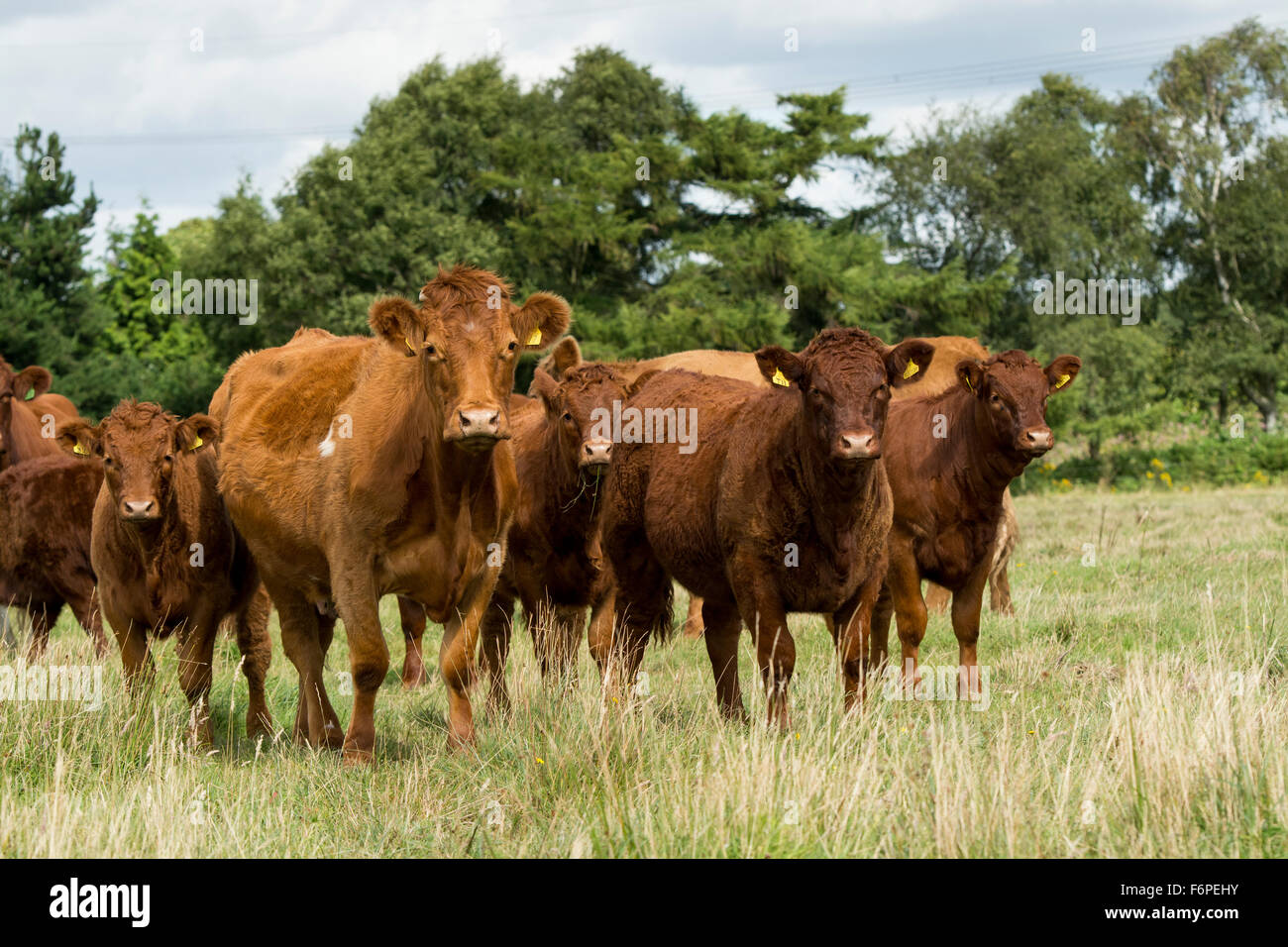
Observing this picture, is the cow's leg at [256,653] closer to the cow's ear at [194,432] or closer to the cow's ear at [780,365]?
the cow's ear at [194,432]

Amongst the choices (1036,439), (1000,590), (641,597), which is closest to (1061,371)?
(1036,439)

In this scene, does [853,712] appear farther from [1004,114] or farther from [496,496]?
[1004,114]

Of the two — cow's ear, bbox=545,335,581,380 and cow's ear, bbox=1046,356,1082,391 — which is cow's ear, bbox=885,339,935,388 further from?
cow's ear, bbox=545,335,581,380

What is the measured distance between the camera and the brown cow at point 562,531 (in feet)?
25.4

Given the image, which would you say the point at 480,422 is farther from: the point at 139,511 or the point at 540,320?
the point at 139,511

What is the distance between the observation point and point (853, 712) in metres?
5.28

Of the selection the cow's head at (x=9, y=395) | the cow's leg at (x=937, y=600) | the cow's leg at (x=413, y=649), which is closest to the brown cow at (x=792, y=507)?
the cow's leg at (x=413, y=649)

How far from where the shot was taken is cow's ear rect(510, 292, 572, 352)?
591 centimetres

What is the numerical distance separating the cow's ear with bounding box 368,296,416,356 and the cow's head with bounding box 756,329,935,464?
5.20 feet

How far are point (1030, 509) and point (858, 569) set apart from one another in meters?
15.9

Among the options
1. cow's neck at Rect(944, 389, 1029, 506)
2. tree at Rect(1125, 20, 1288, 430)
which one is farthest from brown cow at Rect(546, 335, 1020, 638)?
tree at Rect(1125, 20, 1288, 430)

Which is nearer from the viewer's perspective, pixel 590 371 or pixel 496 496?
pixel 496 496

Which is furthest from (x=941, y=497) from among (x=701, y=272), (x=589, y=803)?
(x=701, y=272)

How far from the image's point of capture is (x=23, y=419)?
12391 millimetres
